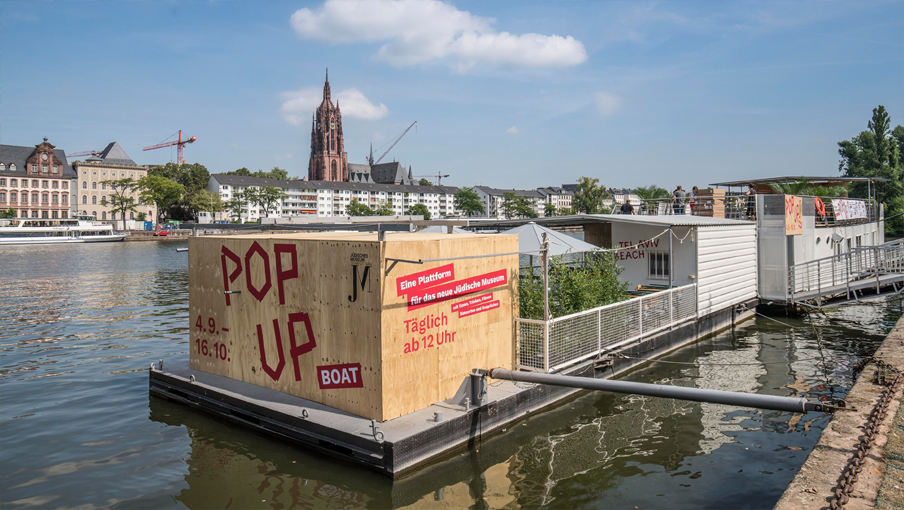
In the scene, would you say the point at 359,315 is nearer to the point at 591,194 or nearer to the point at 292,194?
the point at 591,194

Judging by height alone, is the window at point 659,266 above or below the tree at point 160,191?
below

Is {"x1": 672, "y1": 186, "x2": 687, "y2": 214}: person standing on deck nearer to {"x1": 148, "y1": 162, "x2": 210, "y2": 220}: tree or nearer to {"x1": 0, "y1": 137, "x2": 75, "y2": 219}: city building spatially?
{"x1": 148, "y1": 162, "x2": 210, "y2": 220}: tree

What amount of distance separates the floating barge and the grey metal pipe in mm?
1027

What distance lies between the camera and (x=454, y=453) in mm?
9430

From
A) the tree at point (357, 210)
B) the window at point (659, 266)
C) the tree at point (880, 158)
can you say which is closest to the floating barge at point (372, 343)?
the window at point (659, 266)

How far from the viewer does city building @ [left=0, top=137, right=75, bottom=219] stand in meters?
124

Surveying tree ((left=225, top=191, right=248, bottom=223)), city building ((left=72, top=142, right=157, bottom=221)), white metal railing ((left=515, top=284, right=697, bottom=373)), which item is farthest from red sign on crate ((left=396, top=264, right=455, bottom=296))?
tree ((left=225, top=191, right=248, bottom=223))

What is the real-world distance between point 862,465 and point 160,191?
Answer: 143m

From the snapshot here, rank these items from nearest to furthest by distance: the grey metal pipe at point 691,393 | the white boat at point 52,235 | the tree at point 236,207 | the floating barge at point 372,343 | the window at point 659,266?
1. the grey metal pipe at point 691,393
2. the floating barge at point 372,343
3. the window at point 659,266
4. the white boat at point 52,235
5. the tree at point 236,207

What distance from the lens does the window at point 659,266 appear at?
20.1 meters

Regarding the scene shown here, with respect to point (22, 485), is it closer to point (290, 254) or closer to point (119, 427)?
point (119, 427)

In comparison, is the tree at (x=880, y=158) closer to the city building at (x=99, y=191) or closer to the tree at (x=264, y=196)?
the tree at (x=264, y=196)

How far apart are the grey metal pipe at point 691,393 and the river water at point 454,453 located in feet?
4.02

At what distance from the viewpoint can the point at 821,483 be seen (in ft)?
23.0
